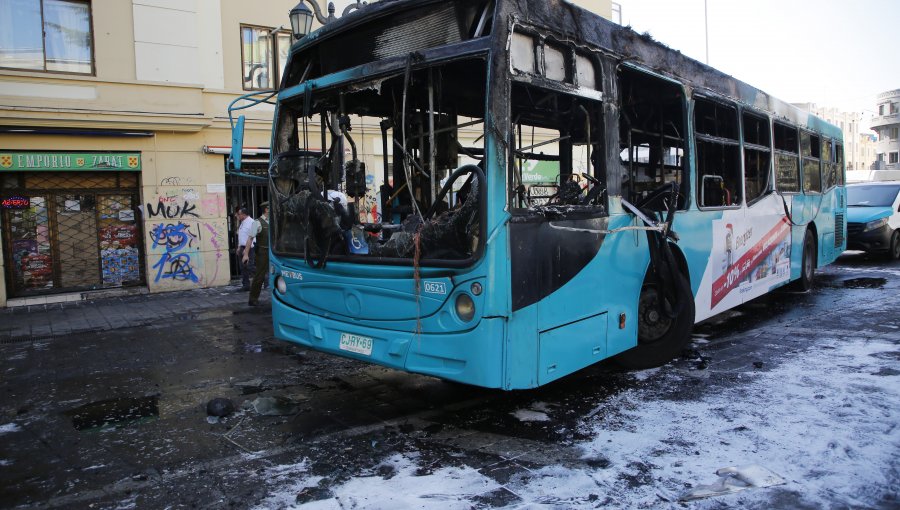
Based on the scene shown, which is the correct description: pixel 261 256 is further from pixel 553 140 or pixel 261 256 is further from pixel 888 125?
pixel 888 125

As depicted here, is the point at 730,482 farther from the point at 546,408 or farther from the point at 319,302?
the point at 319,302

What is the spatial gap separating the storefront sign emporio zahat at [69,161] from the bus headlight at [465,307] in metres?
11.0

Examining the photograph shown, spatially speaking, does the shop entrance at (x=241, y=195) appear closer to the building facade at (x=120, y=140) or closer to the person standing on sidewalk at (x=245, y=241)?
the building facade at (x=120, y=140)

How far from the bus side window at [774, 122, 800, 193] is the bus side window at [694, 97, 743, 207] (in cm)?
166

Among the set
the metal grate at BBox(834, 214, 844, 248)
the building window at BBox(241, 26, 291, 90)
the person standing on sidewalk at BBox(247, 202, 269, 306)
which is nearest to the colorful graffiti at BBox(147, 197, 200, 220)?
the building window at BBox(241, 26, 291, 90)

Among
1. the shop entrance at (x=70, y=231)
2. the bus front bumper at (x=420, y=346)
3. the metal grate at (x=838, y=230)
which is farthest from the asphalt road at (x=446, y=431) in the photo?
the shop entrance at (x=70, y=231)

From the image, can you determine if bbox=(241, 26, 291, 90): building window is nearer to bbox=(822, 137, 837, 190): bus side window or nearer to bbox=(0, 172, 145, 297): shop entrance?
bbox=(0, 172, 145, 297): shop entrance

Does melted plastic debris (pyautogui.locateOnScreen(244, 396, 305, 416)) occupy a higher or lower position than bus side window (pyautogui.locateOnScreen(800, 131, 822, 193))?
lower

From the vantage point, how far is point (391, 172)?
5648 mm

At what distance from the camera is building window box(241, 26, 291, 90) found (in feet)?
46.4

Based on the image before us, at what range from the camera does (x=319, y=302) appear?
16.5 ft

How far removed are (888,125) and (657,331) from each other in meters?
85.3

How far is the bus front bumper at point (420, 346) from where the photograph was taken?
4020mm

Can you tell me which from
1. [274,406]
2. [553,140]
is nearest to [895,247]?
[553,140]
